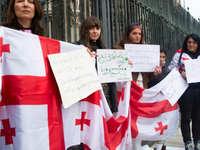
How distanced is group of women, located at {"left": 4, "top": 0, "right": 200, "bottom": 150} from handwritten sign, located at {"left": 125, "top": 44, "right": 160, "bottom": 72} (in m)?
0.11

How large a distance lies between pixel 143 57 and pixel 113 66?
66 centimetres

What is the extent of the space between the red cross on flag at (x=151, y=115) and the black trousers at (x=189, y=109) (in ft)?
0.78

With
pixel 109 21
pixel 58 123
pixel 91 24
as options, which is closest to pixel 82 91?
pixel 58 123

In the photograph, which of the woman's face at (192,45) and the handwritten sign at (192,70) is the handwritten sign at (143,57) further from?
the woman's face at (192,45)

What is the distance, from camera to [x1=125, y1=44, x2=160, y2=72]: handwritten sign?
124 inches

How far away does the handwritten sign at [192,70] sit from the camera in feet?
11.5

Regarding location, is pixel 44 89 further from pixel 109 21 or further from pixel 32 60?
pixel 109 21

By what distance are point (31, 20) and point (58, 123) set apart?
3.34 feet

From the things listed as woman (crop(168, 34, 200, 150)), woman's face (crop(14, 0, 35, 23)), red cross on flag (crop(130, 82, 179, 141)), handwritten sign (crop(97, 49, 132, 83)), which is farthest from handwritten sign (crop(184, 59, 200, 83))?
woman's face (crop(14, 0, 35, 23))

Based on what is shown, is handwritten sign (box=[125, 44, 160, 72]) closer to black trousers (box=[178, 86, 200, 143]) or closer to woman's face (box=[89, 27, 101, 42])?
woman's face (box=[89, 27, 101, 42])

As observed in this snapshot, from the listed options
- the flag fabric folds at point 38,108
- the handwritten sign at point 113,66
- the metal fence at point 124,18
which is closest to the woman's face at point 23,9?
the flag fabric folds at point 38,108

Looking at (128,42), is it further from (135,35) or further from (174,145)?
(174,145)

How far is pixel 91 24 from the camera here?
107 inches

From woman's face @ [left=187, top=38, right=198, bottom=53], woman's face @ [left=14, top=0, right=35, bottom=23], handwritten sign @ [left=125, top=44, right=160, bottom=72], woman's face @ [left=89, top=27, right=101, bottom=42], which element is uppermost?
woman's face @ [left=14, top=0, right=35, bottom=23]
